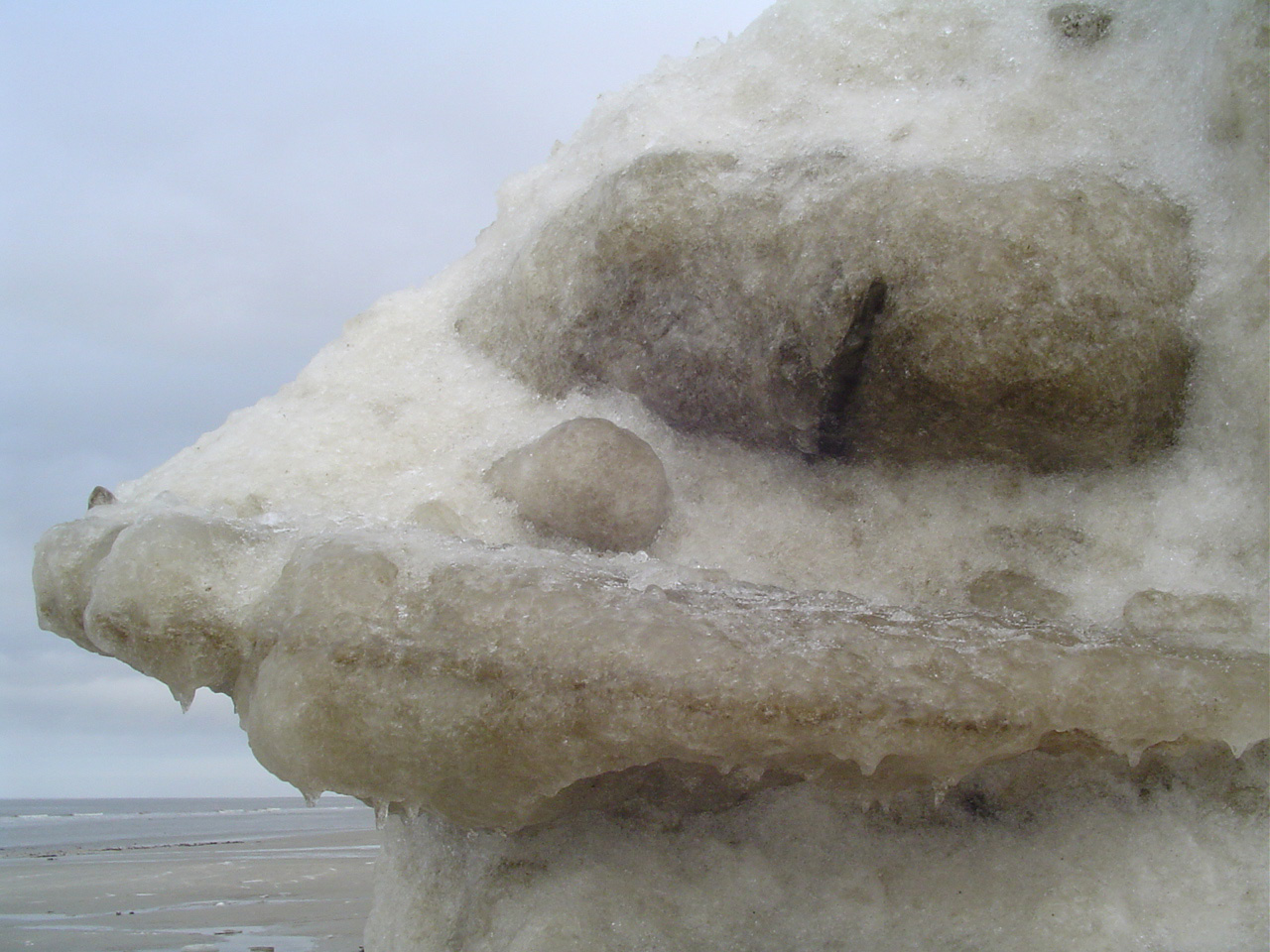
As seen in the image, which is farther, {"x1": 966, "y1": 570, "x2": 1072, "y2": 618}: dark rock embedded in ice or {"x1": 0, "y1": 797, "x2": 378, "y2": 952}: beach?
{"x1": 0, "y1": 797, "x2": 378, "y2": 952}: beach

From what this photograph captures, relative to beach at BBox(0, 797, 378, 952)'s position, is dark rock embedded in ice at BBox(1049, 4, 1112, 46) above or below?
above

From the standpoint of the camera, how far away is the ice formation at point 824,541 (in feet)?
4.39

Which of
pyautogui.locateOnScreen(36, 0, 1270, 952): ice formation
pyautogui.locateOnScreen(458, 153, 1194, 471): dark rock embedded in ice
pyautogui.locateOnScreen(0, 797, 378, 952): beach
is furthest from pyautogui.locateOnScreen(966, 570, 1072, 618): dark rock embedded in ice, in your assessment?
pyautogui.locateOnScreen(0, 797, 378, 952): beach

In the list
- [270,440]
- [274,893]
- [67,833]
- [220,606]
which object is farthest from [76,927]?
[67,833]

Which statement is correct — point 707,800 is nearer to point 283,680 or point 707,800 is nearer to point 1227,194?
point 283,680

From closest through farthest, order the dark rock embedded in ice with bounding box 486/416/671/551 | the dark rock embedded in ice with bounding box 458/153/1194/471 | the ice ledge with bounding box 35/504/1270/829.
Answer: the ice ledge with bounding box 35/504/1270/829
the dark rock embedded in ice with bounding box 458/153/1194/471
the dark rock embedded in ice with bounding box 486/416/671/551

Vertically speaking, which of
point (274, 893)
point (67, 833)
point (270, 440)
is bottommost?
point (67, 833)

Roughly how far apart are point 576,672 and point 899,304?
0.87 metres

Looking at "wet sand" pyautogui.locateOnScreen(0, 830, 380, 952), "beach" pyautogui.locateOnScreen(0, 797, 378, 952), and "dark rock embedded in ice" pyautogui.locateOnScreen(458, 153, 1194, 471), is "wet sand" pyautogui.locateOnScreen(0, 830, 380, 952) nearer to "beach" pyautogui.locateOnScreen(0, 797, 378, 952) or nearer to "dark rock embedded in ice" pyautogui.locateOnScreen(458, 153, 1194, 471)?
"beach" pyautogui.locateOnScreen(0, 797, 378, 952)

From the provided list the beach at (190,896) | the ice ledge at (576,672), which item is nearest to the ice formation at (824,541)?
the ice ledge at (576,672)

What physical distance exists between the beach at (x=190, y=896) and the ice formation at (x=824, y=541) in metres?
3.10

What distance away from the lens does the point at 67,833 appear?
53.9 feet

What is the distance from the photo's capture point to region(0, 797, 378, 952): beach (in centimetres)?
465

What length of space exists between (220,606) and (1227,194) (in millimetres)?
1863
